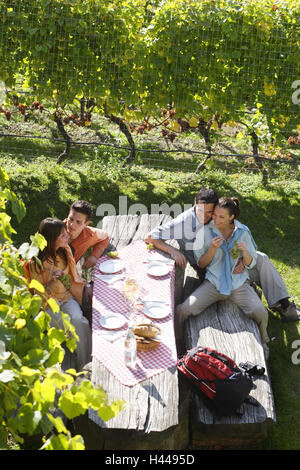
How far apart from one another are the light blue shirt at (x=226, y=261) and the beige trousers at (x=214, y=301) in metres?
0.07

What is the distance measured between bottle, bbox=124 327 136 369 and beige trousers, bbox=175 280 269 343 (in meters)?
1.37

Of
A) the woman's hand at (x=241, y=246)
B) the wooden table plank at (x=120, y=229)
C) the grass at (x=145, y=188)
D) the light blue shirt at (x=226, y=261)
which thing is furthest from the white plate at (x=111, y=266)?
the grass at (x=145, y=188)

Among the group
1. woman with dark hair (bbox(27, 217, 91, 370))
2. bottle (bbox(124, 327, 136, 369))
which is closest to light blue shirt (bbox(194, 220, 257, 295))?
woman with dark hair (bbox(27, 217, 91, 370))

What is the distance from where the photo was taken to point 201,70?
28.4ft

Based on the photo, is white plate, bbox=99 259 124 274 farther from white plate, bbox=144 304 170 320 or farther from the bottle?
the bottle

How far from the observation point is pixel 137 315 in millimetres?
5117

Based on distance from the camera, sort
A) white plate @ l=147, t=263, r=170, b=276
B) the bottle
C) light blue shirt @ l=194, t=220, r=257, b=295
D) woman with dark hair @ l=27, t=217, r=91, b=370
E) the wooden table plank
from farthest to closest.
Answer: the wooden table plank → light blue shirt @ l=194, t=220, r=257, b=295 → white plate @ l=147, t=263, r=170, b=276 → woman with dark hair @ l=27, t=217, r=91, b=370 → the bottle

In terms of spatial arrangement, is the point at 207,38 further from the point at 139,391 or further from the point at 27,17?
the point at 139,391

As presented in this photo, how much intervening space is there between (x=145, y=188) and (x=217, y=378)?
5103 millimetres

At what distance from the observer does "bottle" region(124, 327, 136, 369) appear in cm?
455

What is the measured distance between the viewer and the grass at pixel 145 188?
27.4ft

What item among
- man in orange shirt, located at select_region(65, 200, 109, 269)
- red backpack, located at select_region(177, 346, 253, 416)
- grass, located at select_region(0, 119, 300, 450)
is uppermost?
man in orange shirt, located at select_region(65, 200, 109, 269)

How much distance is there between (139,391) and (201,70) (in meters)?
5.59

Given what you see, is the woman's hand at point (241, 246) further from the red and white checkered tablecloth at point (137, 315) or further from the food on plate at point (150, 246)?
the food on plate at point (150, 246)
